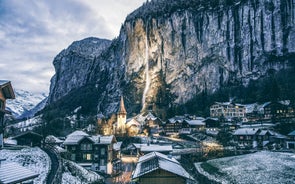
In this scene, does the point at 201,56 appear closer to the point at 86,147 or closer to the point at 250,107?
the point at 250,107

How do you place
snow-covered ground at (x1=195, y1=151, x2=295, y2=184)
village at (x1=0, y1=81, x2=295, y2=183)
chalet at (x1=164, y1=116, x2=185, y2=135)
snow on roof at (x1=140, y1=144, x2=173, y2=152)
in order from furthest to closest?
chalet at (x1=164, y1=116, x2=185, y2=135), snow on roof at (x1=140, y1=144, x2=173, y2=152), snow-covered ground at (x1=195, y1=151, x2=295, y2=184), village at (x1=0, y1=81, x2=295, y2=183)

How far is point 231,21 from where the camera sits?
144 metres

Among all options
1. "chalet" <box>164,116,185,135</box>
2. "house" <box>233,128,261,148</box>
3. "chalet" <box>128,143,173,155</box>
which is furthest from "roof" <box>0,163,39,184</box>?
"chalet" <box>164,116,185,135</box>

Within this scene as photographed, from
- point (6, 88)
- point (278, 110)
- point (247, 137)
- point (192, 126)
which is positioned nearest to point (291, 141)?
point (247, 137)

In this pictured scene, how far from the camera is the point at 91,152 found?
177 feet

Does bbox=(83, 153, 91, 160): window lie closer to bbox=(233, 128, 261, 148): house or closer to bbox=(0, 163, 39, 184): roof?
bbox=(0, 163, 39, 184): roof

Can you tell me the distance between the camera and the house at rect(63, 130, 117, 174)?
5275cm

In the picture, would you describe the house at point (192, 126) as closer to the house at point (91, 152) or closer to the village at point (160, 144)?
the village at point (160, 144)

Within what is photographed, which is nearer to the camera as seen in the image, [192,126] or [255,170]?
[255,170]

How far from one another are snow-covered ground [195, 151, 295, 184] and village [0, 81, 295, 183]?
4359mm

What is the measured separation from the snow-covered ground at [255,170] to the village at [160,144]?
4.36 metres

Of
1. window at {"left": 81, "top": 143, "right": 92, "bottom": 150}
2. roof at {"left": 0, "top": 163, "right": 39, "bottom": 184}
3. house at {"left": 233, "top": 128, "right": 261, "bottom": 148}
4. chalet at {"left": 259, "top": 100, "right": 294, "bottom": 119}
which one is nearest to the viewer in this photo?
roof at {"left": 0, "top": 163, "right": 39, "bottom": 184}

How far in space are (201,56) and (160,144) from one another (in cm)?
8027

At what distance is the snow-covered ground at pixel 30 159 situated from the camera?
3343 centimetres
